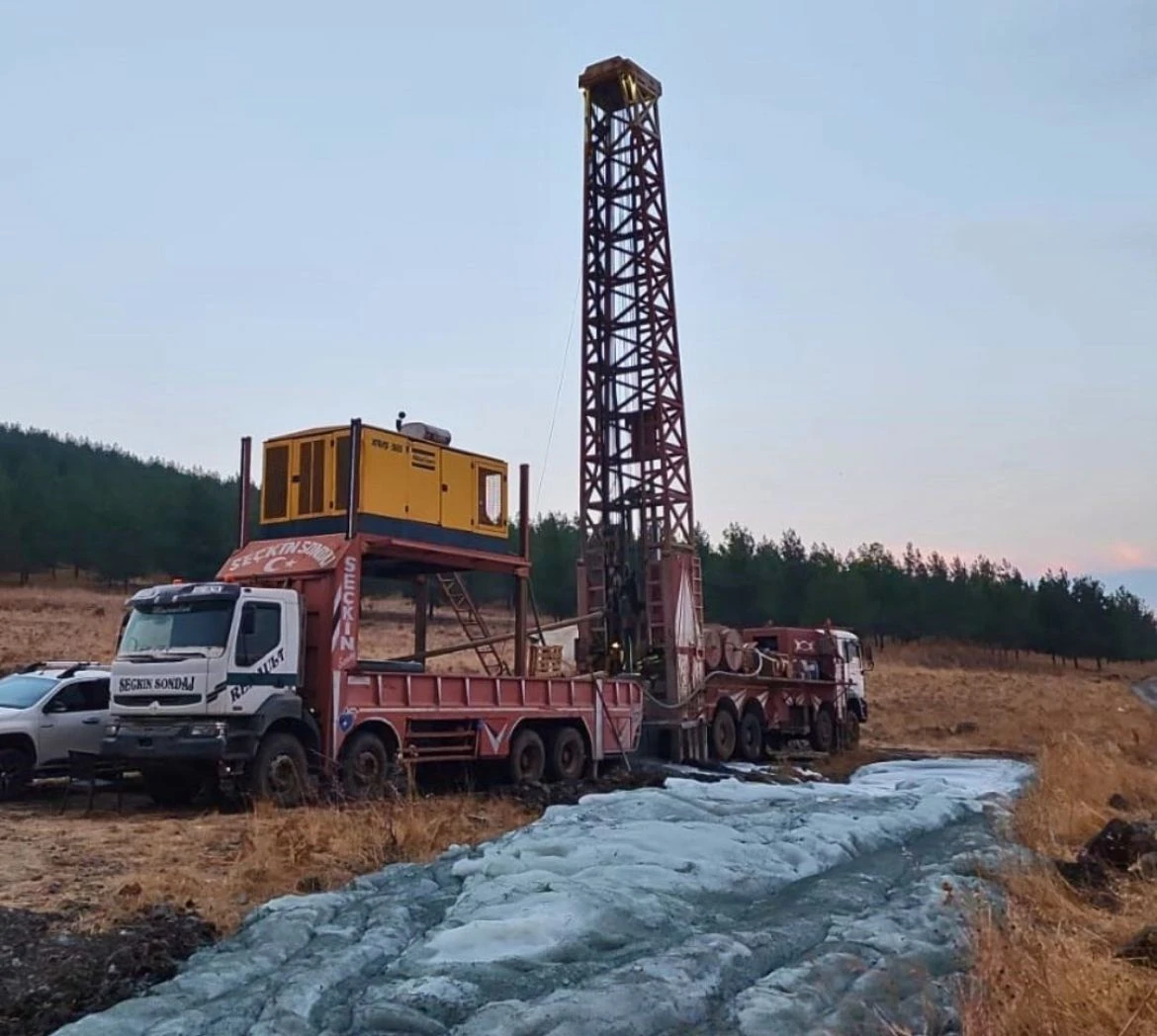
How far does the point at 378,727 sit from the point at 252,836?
501cm

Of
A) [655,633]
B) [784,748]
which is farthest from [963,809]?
[784,748]

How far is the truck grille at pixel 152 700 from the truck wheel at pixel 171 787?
1.14 m

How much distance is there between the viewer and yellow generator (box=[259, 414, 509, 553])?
54.0 feet

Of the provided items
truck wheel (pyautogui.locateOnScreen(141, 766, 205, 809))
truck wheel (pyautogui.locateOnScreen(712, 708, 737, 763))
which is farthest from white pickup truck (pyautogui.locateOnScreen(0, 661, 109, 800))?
truck wheel (pyautogui.locateOnScreen(712, 708, 737, 763))

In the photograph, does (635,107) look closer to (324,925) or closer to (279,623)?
(279,623)

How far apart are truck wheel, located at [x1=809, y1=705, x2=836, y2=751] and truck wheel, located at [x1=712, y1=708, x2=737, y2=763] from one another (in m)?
3.86

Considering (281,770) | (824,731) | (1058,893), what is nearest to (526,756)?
(281,770)

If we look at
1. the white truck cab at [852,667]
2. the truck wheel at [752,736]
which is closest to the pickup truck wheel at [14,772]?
the truck wheel at [752,736]

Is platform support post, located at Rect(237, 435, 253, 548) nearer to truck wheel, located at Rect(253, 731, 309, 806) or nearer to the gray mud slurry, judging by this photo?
truck wheel, located at Rect(253, 731, 309, 806)

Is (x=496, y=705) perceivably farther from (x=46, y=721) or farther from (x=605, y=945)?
(x=605, y=945)

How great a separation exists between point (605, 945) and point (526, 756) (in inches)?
440

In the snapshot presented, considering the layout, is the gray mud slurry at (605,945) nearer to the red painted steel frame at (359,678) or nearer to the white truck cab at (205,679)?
the white truck cab at (205,679)

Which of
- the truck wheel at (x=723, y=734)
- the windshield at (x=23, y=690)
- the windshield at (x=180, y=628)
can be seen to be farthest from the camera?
the truck wheel at (x=723, y=734)

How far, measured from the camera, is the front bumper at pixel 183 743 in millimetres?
13781
